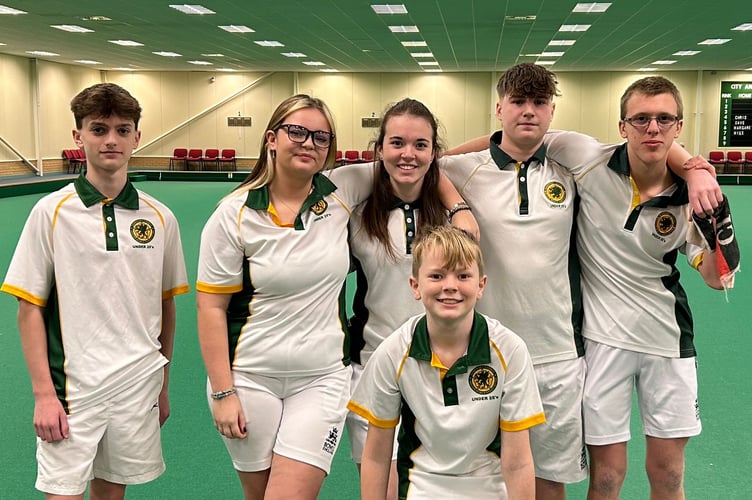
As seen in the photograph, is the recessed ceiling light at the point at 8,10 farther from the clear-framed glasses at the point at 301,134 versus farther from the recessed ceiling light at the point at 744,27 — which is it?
the recessed ceiling light at the point at 744,27

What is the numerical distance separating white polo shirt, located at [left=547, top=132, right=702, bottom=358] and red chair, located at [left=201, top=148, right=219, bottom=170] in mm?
28314

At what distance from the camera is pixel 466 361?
104 inches

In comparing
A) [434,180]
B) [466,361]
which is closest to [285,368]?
[466,361]

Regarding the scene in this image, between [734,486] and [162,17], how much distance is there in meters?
16.0

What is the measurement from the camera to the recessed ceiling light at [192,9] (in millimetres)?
15368

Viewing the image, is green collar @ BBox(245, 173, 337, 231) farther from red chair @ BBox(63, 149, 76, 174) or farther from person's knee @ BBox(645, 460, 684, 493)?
red chair @ BBox(63, 149, 76, 174)

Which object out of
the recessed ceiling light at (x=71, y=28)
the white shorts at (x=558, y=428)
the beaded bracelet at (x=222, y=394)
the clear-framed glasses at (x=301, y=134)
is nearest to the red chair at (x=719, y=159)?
the recessed ceiling light at (x=71, y=28)

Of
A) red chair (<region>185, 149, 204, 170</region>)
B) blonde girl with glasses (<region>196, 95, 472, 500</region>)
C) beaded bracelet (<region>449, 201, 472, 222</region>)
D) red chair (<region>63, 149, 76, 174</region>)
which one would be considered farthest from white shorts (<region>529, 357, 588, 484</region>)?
red chair (<region>185, 149, 204, 170</region>)

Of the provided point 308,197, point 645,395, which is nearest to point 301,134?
point 308,197

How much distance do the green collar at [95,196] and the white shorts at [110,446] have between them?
70 cm

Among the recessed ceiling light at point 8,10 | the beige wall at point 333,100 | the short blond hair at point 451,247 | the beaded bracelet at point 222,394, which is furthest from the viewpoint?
the beige wall at point 333,100

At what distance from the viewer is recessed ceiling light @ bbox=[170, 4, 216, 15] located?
15.4 meters

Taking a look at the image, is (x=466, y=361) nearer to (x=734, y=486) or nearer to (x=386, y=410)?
(x=386, y=410)

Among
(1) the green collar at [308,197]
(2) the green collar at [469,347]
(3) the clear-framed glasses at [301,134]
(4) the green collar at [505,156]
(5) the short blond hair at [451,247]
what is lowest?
(2) the green collar at [469,347]
